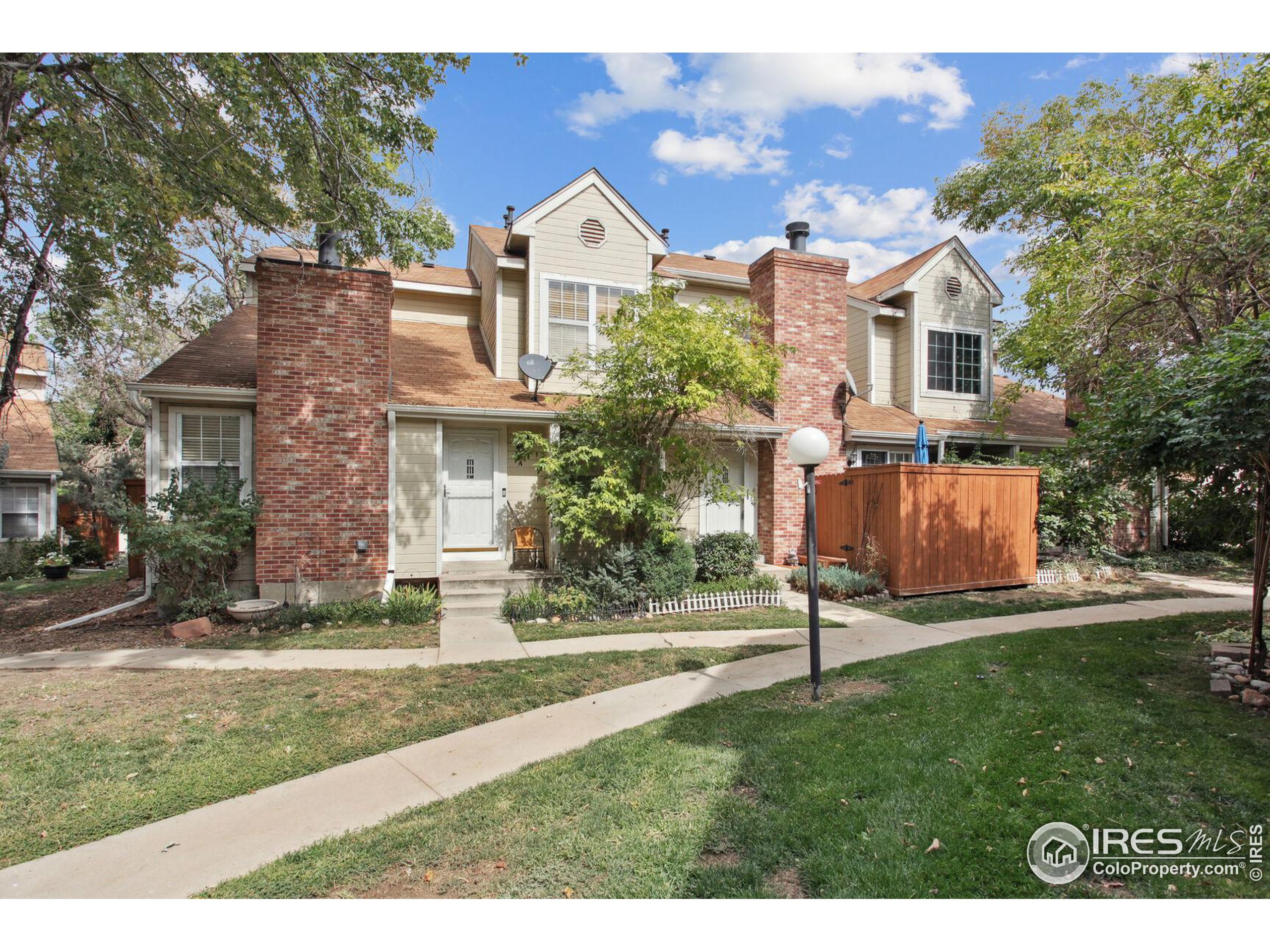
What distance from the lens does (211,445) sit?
920 centimetres

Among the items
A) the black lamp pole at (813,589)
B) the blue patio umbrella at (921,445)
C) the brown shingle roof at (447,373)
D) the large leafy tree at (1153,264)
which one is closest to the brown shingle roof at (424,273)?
the brown shingle roof at (447,373)

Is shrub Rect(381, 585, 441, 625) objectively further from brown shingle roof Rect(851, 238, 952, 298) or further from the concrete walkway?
brown shingle roof Rect(851, 238, 952, 298)

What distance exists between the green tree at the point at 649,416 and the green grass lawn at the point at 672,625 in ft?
4.29

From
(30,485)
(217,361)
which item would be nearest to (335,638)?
(217,361)

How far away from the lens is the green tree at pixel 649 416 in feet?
27.8

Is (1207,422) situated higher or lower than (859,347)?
lower

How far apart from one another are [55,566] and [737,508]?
1640 cm

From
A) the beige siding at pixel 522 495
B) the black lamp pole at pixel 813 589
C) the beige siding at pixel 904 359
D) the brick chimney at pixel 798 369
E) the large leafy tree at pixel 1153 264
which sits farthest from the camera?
the beige siding at pixel 904 359

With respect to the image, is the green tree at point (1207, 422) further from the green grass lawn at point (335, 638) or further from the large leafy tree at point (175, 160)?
the large leafy tree at point (175, 160)

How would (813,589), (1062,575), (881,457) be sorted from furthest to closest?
(881,457) → (1062,575) → (813,589)

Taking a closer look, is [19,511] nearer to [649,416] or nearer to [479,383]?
[479,383]

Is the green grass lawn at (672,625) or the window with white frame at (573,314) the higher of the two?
the window with white frame at (573,314)
